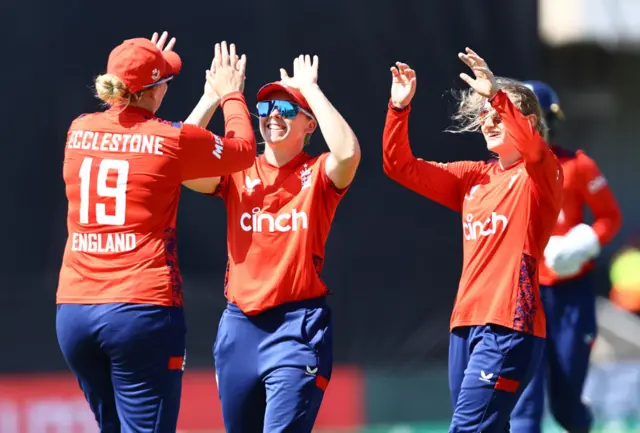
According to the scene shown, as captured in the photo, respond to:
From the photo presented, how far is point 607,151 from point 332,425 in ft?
9.79

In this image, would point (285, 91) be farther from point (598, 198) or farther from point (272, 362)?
point (598, 198)

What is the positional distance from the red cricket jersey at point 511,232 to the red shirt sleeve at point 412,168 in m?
0.10

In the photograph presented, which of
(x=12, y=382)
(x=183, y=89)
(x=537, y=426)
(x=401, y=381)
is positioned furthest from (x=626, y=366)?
(x=12, y=382)

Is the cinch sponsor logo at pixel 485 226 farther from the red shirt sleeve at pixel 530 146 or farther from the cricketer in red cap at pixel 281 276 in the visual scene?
the cricketer in red cap at pixel 281 276

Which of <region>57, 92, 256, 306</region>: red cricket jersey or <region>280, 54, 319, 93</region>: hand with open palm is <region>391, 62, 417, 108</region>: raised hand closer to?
<region>280, 54, 319, 93</region>: hand with open palm

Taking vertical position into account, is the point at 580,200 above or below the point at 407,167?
below

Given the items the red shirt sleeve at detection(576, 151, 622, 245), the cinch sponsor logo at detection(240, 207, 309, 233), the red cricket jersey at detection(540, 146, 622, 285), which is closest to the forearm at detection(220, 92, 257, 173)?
the cinch sponsor logo at detection(240, 207, 309, 233)

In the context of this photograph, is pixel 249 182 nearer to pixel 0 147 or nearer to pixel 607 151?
pixel 0 147

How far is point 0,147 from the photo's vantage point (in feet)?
19.6

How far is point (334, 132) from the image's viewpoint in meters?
3.73

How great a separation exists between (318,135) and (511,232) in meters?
2.70

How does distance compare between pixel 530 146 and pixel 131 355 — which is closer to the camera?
pixel 131 355

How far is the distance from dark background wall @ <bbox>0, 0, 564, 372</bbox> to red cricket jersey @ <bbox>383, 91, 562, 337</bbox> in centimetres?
256

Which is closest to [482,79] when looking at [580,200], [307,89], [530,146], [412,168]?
[530,146]
